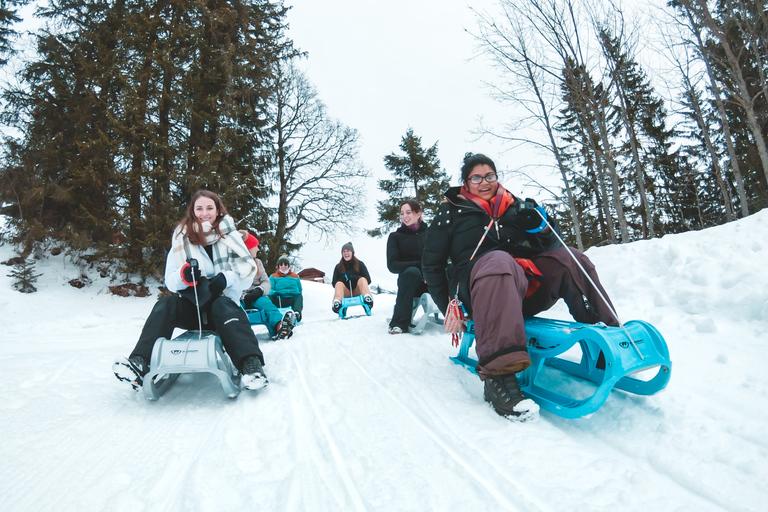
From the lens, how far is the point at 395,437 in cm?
176

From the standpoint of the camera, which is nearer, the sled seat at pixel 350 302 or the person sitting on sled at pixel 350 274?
the sled seat at pixel 350 302

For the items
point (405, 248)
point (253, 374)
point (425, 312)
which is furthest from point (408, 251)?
point (253, 374)

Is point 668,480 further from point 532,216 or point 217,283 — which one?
point 217,283

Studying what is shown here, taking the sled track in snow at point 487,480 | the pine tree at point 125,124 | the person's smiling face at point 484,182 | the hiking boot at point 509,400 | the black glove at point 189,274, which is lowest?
the sled track in snow at point 487,480

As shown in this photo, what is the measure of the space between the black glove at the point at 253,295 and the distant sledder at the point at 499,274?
2955mm

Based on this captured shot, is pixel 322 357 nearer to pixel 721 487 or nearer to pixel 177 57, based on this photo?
pixel 721 487

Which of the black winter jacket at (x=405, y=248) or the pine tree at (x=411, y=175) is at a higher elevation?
the pine tree at (x=411, y=175)

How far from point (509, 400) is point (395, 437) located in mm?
554

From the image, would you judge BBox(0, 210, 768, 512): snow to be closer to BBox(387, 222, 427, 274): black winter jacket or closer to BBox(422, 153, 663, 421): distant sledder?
BBox(422, 153, 663, 421): distant sledder

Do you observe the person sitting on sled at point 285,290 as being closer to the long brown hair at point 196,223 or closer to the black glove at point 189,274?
the long brown hair at point 196,223

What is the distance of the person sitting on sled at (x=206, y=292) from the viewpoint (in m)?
2.39

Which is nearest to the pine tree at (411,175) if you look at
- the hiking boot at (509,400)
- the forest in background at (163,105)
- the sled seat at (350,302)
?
the forest in background at (163,105)

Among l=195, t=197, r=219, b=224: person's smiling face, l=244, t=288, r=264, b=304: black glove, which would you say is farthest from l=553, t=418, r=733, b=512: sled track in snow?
l=244, t=288, r=264, b=304: black glove

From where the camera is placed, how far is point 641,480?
130 centimetres
